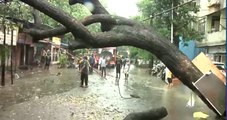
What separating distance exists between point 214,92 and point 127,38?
2.80m

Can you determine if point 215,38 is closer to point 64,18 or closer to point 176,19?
point 176,19

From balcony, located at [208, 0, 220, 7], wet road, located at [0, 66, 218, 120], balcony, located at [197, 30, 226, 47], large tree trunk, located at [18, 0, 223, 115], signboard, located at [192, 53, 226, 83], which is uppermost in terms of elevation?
balcony, located at [208, 0, 220, 7]

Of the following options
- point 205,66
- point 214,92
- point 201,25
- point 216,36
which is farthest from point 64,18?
point 201,25

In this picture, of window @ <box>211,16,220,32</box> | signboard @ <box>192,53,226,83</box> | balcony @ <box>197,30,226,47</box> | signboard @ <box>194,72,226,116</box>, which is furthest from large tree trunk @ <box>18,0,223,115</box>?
window @ <box>211,16,220,32</box>

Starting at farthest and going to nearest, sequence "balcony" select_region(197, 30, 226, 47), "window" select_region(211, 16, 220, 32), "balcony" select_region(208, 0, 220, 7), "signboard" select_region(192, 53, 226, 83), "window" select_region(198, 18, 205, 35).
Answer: "window" select_region(198, 18, 205, 35)
"window" select_region(211, 16, 220, 32)
"balcony" select_region(208, 0, 220, 7)
"balcony" select_region(197, 30, 226, 47)
"signboard" select_region(192, 53, 226, 83)

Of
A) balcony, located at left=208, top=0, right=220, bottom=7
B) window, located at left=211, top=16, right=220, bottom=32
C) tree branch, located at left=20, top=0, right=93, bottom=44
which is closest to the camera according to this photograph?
tree branch, located at left=20, top=0, right=93, bottom=44

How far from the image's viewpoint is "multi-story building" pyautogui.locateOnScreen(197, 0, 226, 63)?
3253 cm

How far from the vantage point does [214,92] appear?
407 inches

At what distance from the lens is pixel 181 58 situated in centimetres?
974

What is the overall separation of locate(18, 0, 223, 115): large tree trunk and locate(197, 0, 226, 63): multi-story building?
2248cm

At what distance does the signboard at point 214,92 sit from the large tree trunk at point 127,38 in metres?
0.24

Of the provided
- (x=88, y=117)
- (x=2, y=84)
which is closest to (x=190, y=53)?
(x=2, y=84)

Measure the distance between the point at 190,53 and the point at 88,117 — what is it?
3356 centimetres

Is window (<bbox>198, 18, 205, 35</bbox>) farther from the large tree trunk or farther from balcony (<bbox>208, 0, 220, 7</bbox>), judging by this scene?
the large tree trunk
